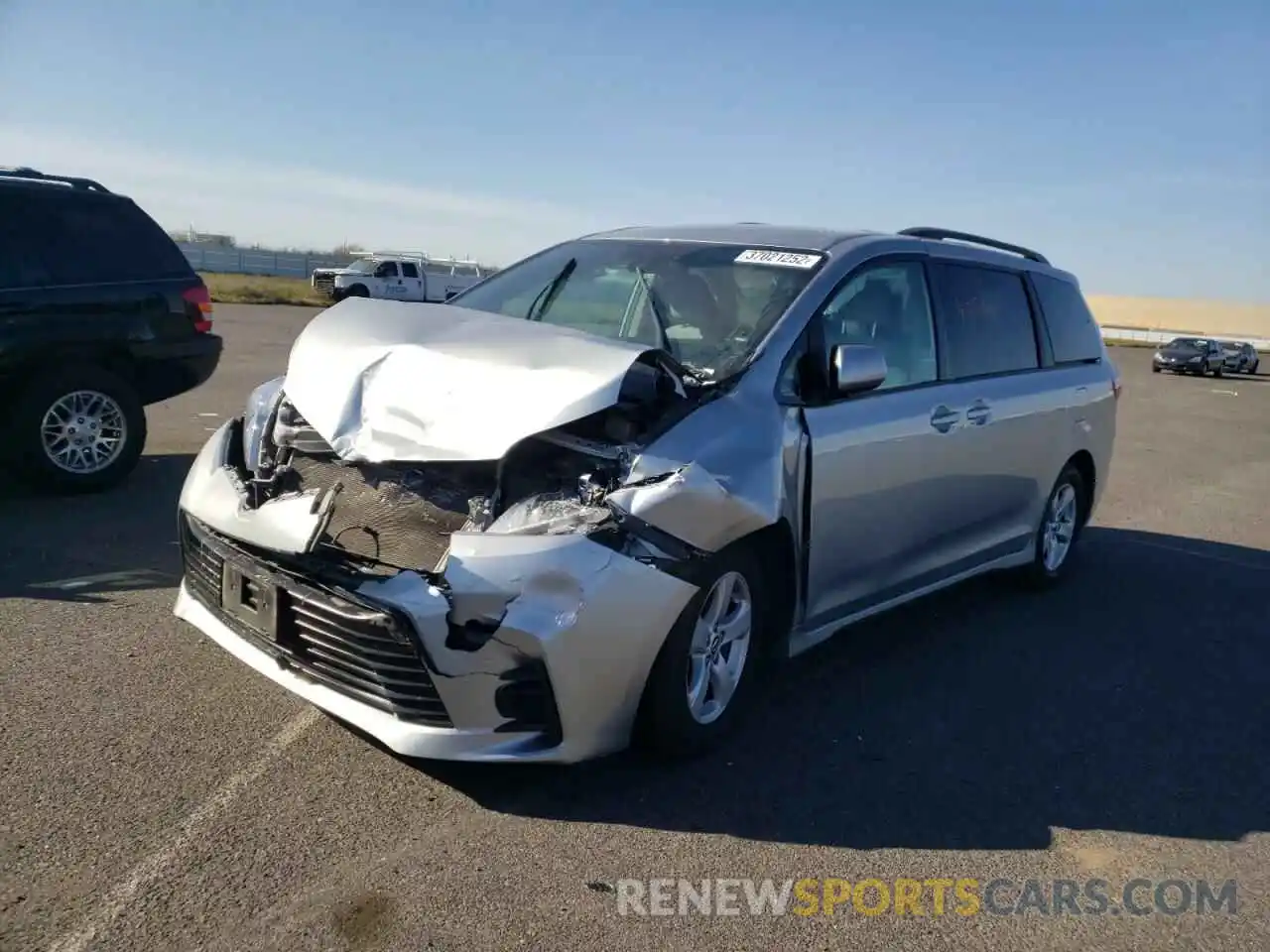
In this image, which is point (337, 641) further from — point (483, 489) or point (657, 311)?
point (657, 311)

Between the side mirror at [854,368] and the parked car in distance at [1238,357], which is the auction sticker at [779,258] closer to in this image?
the side mirror at [854,368]

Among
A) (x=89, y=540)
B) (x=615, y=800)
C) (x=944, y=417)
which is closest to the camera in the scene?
(x=615, y=800)

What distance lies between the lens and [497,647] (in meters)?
3.22

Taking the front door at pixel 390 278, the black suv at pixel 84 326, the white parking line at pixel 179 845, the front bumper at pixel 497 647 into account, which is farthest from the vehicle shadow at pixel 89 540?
the front door at pixel 390 278

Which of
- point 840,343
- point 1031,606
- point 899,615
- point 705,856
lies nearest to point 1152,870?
point 705,856

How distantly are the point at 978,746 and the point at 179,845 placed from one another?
2843mm

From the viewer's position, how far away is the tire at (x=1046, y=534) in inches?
255

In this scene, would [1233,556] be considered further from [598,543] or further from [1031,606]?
[598,543]

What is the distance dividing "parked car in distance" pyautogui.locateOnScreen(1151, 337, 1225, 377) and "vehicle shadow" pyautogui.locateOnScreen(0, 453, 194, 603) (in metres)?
36.7

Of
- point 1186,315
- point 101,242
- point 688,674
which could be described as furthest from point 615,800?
point 1186,315

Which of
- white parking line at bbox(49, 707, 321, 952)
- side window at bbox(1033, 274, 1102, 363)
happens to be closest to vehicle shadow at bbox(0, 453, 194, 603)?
white parking line at bbox(49, 707, 321, 952)

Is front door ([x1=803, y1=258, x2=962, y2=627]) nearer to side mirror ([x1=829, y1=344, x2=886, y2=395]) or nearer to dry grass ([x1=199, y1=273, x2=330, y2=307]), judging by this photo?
side mirror ([x1=829, y1=344, x2=886, y2=395])

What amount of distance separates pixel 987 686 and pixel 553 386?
260 cm

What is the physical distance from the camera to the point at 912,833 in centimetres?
356
